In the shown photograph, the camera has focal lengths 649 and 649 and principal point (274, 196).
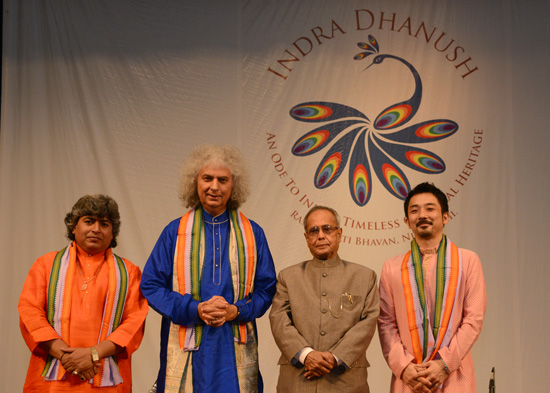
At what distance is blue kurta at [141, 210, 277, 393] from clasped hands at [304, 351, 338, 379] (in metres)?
0.37

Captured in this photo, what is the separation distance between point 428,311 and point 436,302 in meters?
0.06

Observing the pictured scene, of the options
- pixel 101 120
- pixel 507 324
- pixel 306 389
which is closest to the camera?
pixel 306 389

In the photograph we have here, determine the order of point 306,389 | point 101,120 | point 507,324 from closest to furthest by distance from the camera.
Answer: point 306,389
point 507,324
point 101,120

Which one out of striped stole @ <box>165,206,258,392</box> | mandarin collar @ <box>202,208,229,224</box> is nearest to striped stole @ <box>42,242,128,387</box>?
striped stole @ <box>165,206,258,392</box>

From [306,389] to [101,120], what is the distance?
2.68 meters

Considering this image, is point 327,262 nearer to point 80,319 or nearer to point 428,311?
point 428,311

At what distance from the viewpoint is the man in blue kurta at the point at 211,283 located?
3.05m

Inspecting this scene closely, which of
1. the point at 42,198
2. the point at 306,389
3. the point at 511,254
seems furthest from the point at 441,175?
the point at 42,198

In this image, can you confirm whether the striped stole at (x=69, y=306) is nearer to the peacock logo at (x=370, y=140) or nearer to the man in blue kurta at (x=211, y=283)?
the man in blue kurta at (x=211, y=283)

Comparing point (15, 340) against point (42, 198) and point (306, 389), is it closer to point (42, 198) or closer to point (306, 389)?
point (42, 198)

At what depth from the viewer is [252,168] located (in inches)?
185

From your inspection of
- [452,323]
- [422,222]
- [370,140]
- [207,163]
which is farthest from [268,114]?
[452,323]

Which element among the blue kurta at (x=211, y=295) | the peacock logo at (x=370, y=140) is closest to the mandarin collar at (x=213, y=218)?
the blue kurta at (x=211, y=295)

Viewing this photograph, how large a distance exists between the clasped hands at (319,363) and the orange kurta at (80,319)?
0.90 metres
